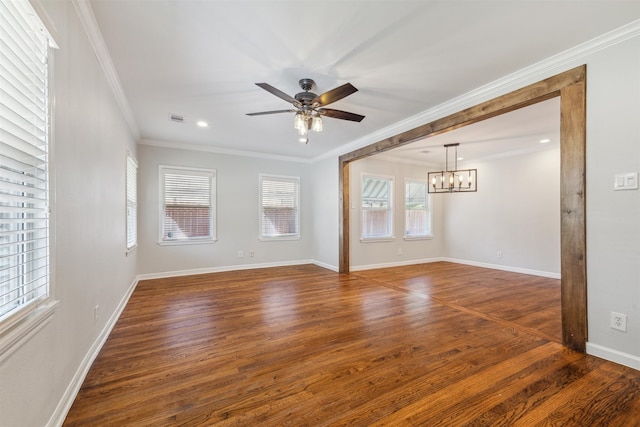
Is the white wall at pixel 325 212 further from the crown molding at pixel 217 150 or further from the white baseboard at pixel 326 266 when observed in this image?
the crown molding at pixel 217 150

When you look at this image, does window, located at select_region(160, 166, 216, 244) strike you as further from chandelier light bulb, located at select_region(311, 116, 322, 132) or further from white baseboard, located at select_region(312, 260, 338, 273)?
chandelier light bulb, located at select_region(311, 116, 322, 132)

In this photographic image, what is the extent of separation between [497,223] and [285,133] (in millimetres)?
5120

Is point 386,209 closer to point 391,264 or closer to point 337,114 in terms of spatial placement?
point 391,264

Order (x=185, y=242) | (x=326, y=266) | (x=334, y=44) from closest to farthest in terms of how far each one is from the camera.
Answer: (x=334, y=44) < (x=185, y=242) < (x=326, y=266)

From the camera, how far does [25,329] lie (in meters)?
1.16

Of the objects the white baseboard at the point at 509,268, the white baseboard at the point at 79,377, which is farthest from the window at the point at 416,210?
the white baseboard at the point at 79,377

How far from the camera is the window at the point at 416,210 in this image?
6684mm

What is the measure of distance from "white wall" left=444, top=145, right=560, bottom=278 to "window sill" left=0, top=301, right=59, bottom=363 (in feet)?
22.9

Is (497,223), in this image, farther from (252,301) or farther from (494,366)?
(252,301)

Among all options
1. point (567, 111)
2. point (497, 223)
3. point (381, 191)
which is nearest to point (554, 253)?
point (497, 223)

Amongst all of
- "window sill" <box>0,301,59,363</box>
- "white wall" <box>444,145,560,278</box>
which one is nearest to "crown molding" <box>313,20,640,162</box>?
"white wall" <box>444,145,560,278</box>

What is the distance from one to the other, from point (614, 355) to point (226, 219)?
574 centimetres

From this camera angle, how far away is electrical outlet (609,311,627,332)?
6.90ft

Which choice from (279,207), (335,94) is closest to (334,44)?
(335,94)
